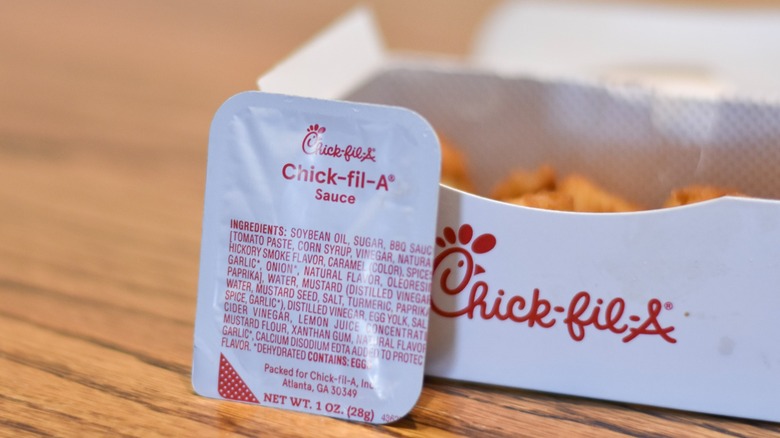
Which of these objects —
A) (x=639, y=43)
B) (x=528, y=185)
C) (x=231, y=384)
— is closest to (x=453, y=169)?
(x=528, y=185)

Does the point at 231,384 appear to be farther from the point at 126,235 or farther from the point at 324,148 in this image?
the point at 126,235

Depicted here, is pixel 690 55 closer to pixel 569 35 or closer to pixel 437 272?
pixel 569 35

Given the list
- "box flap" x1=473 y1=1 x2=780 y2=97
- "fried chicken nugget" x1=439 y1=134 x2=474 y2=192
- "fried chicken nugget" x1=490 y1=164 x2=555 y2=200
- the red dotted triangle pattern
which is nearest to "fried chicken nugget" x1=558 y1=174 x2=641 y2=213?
"fried chicken nugget" x1=490 y1=164 x2=555 y2=200

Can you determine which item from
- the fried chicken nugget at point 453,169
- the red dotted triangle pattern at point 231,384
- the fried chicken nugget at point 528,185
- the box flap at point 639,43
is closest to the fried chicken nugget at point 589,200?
the fried chicken nugget at point 528,185

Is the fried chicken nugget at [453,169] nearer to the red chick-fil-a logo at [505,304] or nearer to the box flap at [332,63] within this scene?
the box flap at [332,63]

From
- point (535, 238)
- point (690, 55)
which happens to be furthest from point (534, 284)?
point (690, 55)

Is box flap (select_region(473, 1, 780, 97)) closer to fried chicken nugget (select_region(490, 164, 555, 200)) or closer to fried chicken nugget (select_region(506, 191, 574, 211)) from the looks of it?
fried chicken nugget (select_region(490, 164, 555, 200))
